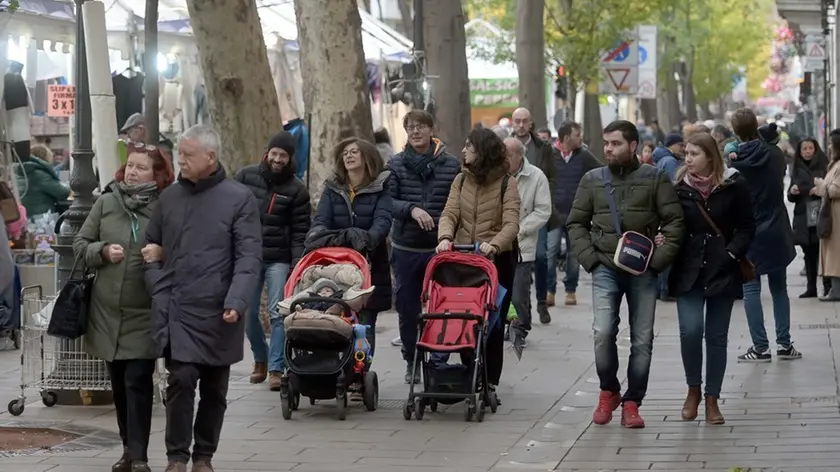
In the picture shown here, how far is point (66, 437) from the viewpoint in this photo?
9539 mm

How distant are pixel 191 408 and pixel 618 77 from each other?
2380cm

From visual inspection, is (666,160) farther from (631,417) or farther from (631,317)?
(631,417)

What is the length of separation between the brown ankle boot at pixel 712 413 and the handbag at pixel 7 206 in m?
6.36

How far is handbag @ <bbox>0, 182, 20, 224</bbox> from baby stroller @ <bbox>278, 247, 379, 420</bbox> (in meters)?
4.04

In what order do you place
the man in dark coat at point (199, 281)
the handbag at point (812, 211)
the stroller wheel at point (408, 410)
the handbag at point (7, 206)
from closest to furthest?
1. the man in dark coat at point (199, 281)
2. the stroller wheel at point (408, 410)
3. the handbag at point (7, 206)
4. the handbag at point (812, 211)

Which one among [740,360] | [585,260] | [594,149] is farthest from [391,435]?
[594,149]

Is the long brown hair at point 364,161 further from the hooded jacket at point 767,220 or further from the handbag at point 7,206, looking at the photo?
the handbag at point 7,206

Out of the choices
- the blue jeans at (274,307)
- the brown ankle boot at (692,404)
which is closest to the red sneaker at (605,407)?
the brown ankle boot at (692,404)

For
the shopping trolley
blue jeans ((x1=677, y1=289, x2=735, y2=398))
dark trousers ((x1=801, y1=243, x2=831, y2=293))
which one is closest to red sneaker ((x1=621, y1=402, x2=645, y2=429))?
blue jeans ((x1=677, y1=289, x2=735, y2=398))

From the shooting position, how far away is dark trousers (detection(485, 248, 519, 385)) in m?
10.7

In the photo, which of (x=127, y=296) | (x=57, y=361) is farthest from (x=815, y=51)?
(x=127, y=296)

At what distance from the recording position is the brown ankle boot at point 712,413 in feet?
32.0

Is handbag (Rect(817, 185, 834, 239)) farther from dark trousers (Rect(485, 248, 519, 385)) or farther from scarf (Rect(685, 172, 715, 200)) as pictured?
scarf (Rect(685, 172, 715, 200))

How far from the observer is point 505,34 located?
1609 inches
